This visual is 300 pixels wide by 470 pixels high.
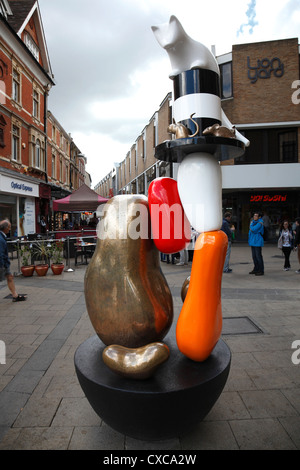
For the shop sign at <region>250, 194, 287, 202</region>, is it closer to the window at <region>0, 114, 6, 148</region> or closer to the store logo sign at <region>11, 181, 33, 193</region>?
the store logo sign at <region>11, 181, 33, 193</region>

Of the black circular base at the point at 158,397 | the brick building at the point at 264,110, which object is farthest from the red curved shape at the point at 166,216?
the brick building at the point at 264,110

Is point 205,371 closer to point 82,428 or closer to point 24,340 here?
point 82,428

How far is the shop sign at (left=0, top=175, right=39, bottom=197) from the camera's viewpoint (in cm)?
1462

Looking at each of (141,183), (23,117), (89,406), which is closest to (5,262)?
(89,406)

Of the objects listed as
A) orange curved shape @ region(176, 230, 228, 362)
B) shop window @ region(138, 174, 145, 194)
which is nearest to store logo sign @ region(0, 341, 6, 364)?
orange curved shape @ region(176, 230, 228, 362)

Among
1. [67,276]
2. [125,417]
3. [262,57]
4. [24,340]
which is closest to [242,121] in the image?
[262,57]

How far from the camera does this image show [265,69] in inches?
632

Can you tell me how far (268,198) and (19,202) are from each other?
14.5 metres

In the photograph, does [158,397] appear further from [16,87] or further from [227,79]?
[16,87]

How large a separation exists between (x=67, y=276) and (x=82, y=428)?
656cm

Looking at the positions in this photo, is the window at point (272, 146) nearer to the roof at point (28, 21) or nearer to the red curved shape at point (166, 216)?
the roof at point (28, 21)

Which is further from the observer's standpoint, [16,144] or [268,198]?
[268,198]
